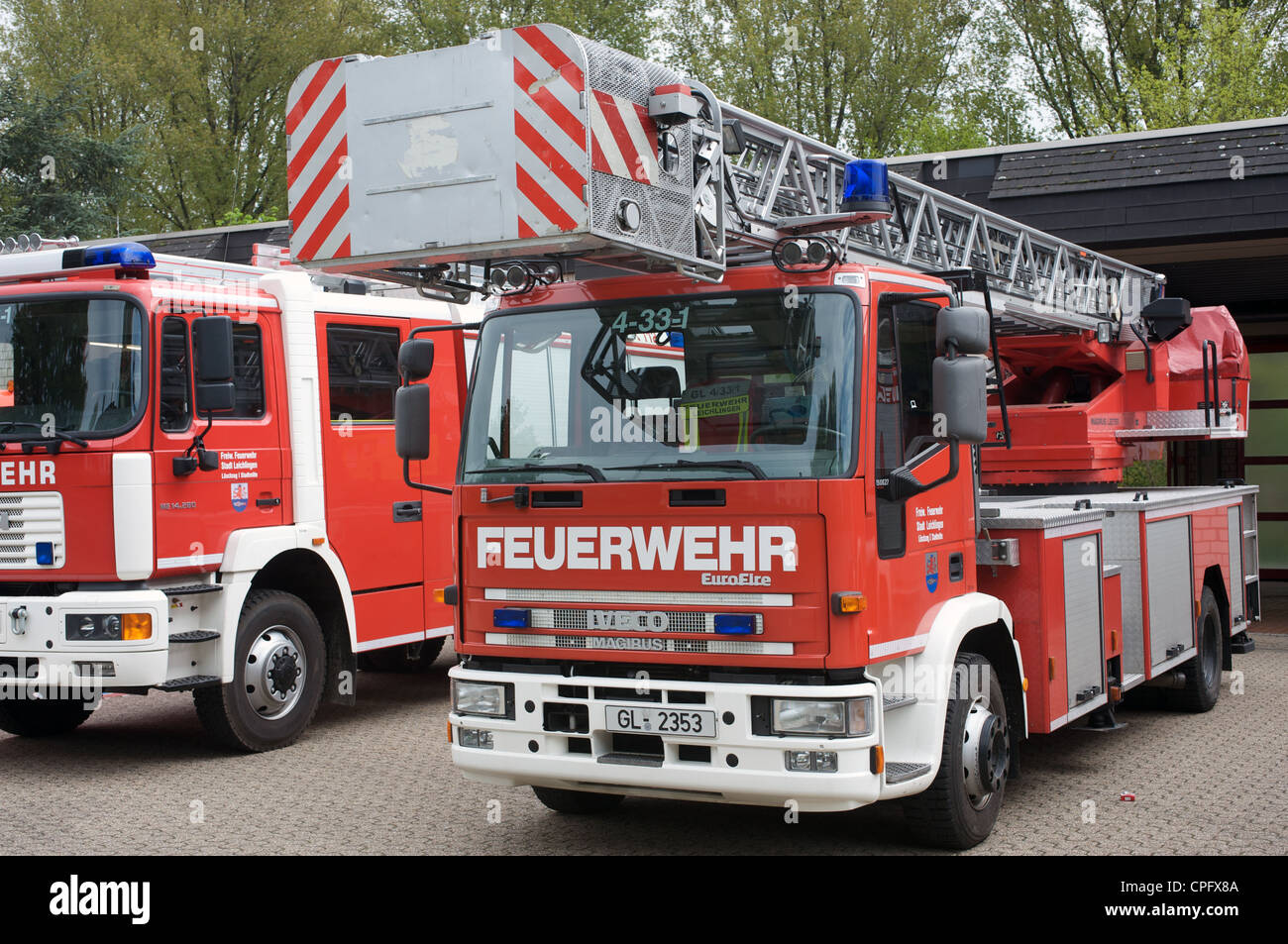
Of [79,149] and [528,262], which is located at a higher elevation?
[79,149]

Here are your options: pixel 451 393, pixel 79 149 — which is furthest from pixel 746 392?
pixel 79 149

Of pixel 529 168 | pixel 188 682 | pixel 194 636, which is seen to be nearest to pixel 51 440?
pixel 194 636

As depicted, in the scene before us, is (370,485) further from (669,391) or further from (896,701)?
(896,701)

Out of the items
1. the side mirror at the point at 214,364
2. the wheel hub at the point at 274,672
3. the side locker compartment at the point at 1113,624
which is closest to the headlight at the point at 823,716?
the side locker compartment at the point at 1113,624

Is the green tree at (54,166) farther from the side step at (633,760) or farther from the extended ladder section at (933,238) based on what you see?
the side step at (633,760)

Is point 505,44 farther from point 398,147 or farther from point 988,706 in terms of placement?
point 988,706

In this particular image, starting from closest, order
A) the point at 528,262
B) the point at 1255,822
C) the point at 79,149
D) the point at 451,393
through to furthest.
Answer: the point at 528,262 < the point at 1255,822 < the point at 451,393 < the point at 79,149

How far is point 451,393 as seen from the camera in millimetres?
9922

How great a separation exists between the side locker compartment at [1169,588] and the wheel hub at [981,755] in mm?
2275

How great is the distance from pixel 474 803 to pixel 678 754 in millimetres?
2055

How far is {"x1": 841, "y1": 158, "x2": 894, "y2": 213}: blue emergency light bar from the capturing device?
5914mm

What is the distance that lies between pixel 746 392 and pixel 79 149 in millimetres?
16245

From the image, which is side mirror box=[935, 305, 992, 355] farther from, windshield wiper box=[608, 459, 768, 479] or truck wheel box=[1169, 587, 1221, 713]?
truck wheel box=[1169, 587, 1221, 713]

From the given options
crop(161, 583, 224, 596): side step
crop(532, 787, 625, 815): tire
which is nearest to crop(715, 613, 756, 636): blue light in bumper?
crop(532, 787, 625, 815): tire
